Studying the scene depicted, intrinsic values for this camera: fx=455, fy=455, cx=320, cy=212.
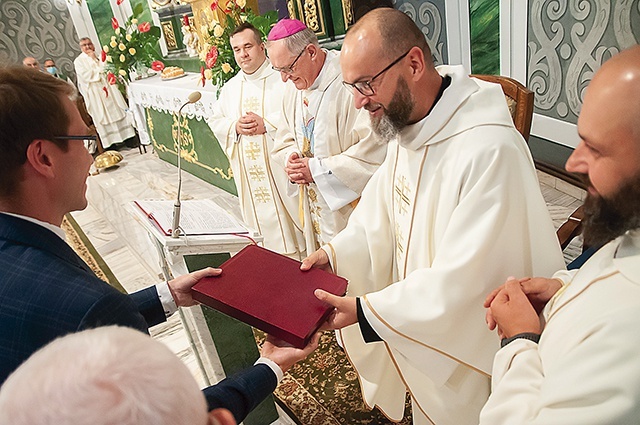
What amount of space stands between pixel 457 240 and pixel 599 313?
1.94 ft

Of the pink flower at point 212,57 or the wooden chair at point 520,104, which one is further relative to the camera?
the pink flower at point 212,57

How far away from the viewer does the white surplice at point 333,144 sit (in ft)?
8.92

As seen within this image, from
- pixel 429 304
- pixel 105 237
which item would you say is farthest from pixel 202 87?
pixel 429 304

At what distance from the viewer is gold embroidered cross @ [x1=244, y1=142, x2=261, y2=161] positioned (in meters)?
3.71

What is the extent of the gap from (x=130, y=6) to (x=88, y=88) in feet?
5.74

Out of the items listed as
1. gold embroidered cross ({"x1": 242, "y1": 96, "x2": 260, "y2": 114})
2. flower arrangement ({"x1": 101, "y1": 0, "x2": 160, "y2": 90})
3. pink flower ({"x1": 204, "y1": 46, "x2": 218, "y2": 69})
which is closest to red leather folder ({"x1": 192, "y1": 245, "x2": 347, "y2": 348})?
gold embroidered cross ({"x1": 242, "y1": 96, "x2": 260, "y2": 114})

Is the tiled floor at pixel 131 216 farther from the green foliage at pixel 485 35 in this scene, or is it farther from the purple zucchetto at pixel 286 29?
the purple zucchetto at pixel 286 29

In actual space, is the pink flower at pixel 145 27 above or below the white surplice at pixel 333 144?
above

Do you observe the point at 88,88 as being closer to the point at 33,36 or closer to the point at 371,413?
the point at 33,36

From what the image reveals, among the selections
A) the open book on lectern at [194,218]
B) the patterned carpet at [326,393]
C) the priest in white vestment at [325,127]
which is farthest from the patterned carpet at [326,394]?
the open book on lectern at [194,218]

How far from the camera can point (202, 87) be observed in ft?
17.2

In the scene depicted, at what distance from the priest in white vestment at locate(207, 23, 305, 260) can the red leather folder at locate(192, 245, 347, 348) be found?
77.6 inches

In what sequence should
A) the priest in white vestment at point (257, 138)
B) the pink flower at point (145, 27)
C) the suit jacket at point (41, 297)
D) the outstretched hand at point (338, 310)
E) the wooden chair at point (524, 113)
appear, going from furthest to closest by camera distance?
the pink flower at point (145, 27), the priest in white vestment at point (257, 138), the wooden chair at point (524, 113), the outstretched hand at point (338, 310), the suit jacket at point (41, 297)

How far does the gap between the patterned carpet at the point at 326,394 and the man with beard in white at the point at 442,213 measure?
76cm
